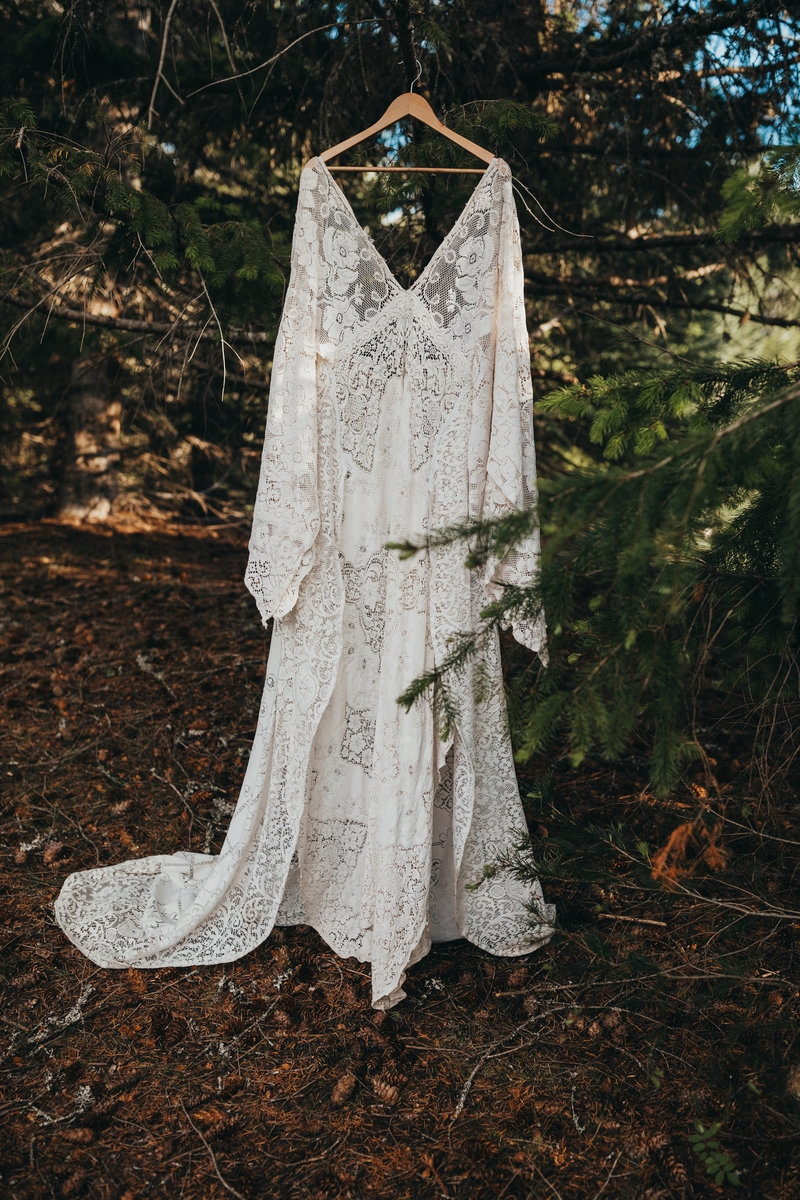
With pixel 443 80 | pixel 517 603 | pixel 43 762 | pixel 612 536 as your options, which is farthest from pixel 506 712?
pixel 443 80

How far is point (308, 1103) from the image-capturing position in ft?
6.38

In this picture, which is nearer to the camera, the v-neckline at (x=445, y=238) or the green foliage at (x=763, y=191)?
the green foliage at (x=763, y=191)

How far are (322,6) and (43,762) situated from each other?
349cm

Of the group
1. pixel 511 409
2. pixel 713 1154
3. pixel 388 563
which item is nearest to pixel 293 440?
pixel 388 563

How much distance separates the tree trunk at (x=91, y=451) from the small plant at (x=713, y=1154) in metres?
6.53

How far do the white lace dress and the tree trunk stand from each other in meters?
5.15

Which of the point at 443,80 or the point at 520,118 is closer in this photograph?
the point at 520,118

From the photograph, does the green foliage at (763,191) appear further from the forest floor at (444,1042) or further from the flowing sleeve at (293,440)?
the forest floor at (444,1042)

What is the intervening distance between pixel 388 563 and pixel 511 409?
539 millimetres

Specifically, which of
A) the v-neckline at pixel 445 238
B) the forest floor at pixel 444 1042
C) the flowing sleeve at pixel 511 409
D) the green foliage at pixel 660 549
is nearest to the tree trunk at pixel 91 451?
the forest floor at pixel 444 1042

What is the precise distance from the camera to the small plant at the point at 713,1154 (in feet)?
5.55

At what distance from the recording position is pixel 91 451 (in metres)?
6.84

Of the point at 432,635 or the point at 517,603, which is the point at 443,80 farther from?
the point at 517,603

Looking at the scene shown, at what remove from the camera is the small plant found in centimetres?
169
